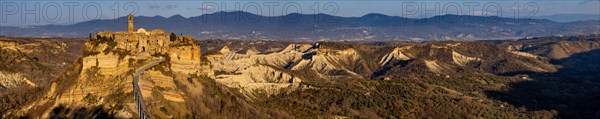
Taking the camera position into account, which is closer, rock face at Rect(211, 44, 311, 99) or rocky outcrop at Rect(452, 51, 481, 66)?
rock face at Rect(211, 44, 311, 99)

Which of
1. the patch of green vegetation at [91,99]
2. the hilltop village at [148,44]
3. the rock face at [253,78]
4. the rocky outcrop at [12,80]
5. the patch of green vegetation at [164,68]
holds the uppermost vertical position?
the hilltop village at [148,44]

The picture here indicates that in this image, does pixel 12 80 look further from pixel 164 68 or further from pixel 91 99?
pixel 91 99

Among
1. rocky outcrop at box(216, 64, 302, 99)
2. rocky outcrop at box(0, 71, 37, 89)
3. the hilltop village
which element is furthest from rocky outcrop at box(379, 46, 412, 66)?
the hilltop village

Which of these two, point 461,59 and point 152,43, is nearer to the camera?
point 152,43

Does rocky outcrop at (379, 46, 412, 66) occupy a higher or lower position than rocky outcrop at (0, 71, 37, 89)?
higher

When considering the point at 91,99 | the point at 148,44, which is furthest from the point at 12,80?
the point at 91,99

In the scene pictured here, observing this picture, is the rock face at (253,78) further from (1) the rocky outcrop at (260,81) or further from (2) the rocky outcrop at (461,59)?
(2) the rocky outcrop at (461,59)

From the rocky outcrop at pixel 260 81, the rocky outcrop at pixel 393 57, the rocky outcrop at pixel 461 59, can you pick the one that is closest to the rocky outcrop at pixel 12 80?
the rocky outcrop at pixel 260 81

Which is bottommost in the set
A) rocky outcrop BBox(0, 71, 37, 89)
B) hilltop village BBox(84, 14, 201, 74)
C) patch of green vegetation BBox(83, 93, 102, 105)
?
rocky outcrop BBox(0, 71, 37, 89)

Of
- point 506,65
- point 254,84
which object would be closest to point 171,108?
point 254,84

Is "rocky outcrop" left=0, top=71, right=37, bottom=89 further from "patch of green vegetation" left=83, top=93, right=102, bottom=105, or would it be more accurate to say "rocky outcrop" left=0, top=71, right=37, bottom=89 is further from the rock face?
"patch of green vegetation" left=83, top=93, right=102, bottom=105

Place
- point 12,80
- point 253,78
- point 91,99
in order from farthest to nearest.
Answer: point 12,80
point 253,78
point 91,99
